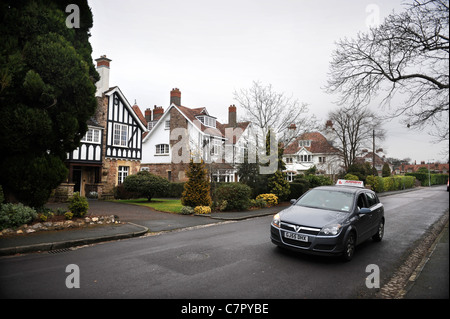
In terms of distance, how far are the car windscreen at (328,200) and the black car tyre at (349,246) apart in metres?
0.68

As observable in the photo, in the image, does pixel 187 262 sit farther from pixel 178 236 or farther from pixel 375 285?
pixel 375 285

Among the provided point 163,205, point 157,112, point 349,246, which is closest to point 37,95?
point 349,246

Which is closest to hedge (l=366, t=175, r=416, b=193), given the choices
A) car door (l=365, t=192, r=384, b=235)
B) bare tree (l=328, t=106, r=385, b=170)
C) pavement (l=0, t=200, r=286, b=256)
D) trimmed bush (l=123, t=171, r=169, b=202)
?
bare tree (l=328, t=106, r=385, b=170)

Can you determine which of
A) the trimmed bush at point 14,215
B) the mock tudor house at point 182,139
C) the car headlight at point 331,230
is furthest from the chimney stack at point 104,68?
the car headlight at point 331,230

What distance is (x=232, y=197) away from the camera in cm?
1575

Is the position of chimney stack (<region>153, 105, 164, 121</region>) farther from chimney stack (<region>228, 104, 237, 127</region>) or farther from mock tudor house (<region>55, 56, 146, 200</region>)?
mock tudor house (<region>55, 56, 146, 200</region>)

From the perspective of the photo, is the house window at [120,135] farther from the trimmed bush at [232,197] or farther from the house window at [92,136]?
the trimmed bush at [232,197]

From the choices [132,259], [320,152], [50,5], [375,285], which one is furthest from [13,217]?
[320,152]

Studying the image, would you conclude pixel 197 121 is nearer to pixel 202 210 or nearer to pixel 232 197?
pixel 232 197

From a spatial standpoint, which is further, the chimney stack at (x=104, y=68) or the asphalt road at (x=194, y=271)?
the chimney stack at (x=104, y=68)

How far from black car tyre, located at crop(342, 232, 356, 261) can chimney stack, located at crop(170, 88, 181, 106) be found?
100ft

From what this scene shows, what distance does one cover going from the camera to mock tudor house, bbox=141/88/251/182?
32438mm

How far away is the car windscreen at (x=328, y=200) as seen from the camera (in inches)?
281
